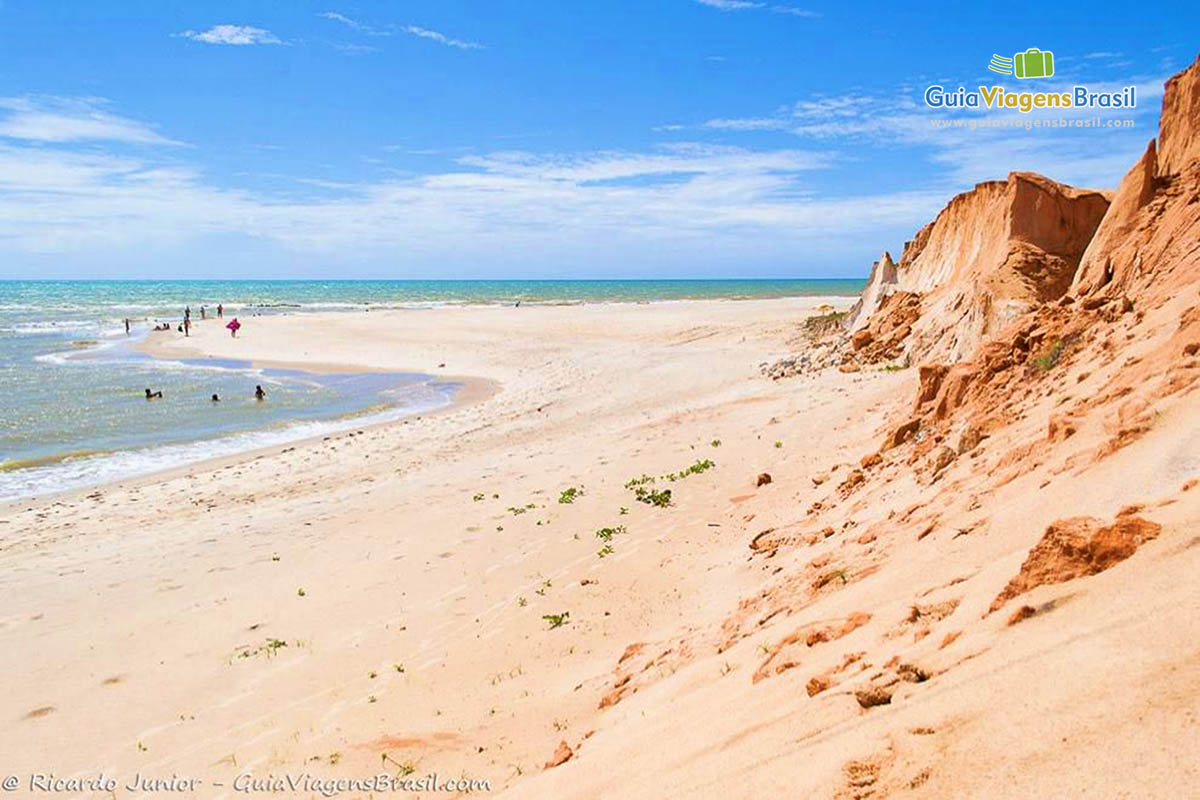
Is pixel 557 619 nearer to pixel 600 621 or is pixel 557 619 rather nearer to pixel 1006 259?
pixel 600 621

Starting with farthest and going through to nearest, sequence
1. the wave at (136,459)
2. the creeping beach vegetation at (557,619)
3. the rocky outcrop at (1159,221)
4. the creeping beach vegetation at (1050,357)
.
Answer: the wave at (136,459) → the rocky outcrop at (1159,221) → the creeping beach vegetation at (1050,357) → the creeping beach vegetation at (557,619)

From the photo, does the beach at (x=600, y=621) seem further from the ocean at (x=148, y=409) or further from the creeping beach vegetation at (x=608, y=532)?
the ocean at (x=148, y=409)

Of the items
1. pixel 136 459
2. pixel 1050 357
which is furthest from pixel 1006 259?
pixel 136 459

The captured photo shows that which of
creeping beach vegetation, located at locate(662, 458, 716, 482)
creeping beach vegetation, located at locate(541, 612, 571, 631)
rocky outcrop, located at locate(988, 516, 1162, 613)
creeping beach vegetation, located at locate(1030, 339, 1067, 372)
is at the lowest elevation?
creeping beach vegetation, located at locate(541, 612, 571, 631)

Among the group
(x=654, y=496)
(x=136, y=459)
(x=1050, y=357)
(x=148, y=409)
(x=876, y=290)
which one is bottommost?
(x=136, y=459)

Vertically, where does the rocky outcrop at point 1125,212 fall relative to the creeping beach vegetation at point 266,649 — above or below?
above

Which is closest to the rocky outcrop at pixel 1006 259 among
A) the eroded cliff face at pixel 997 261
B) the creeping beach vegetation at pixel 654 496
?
the eroded cliff face at pixel 997 261

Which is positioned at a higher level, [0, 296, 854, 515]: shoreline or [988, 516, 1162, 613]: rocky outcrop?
[988, 516, 1162, 613]: rocky outcrop

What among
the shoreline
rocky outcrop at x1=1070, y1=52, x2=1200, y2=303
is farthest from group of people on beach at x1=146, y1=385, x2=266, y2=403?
rocky outcrop at x1=1070, y1=52, x2=1200, y2=303

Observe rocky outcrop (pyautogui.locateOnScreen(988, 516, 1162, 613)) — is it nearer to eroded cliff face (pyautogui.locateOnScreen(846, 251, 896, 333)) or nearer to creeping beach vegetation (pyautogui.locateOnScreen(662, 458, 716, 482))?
creeping beach vegetation (pyautogui.locateOnScreen(662, 458, 716, 482))

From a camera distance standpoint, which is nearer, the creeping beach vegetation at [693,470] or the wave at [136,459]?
the creeping beach vegetation at [693,470]

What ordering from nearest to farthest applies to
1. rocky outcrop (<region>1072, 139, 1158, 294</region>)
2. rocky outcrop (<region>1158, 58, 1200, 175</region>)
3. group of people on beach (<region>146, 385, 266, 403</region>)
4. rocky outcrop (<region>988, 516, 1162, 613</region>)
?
rocky outcrop (<region>988, 516, 1162, 613</region>), rocky outcrop (<region>1072, 139, 1158, 294</region>), rocky outcrop (<region>1158, 58, 1200, 175</region>), group of people on beach (<region>146, 385, 266, 403</region>)

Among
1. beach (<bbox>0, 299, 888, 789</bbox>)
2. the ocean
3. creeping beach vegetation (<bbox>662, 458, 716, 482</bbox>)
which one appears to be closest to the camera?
beach (<bbox>0, 299, 888, 789</bbox>)

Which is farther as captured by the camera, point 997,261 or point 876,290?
point 876,290
